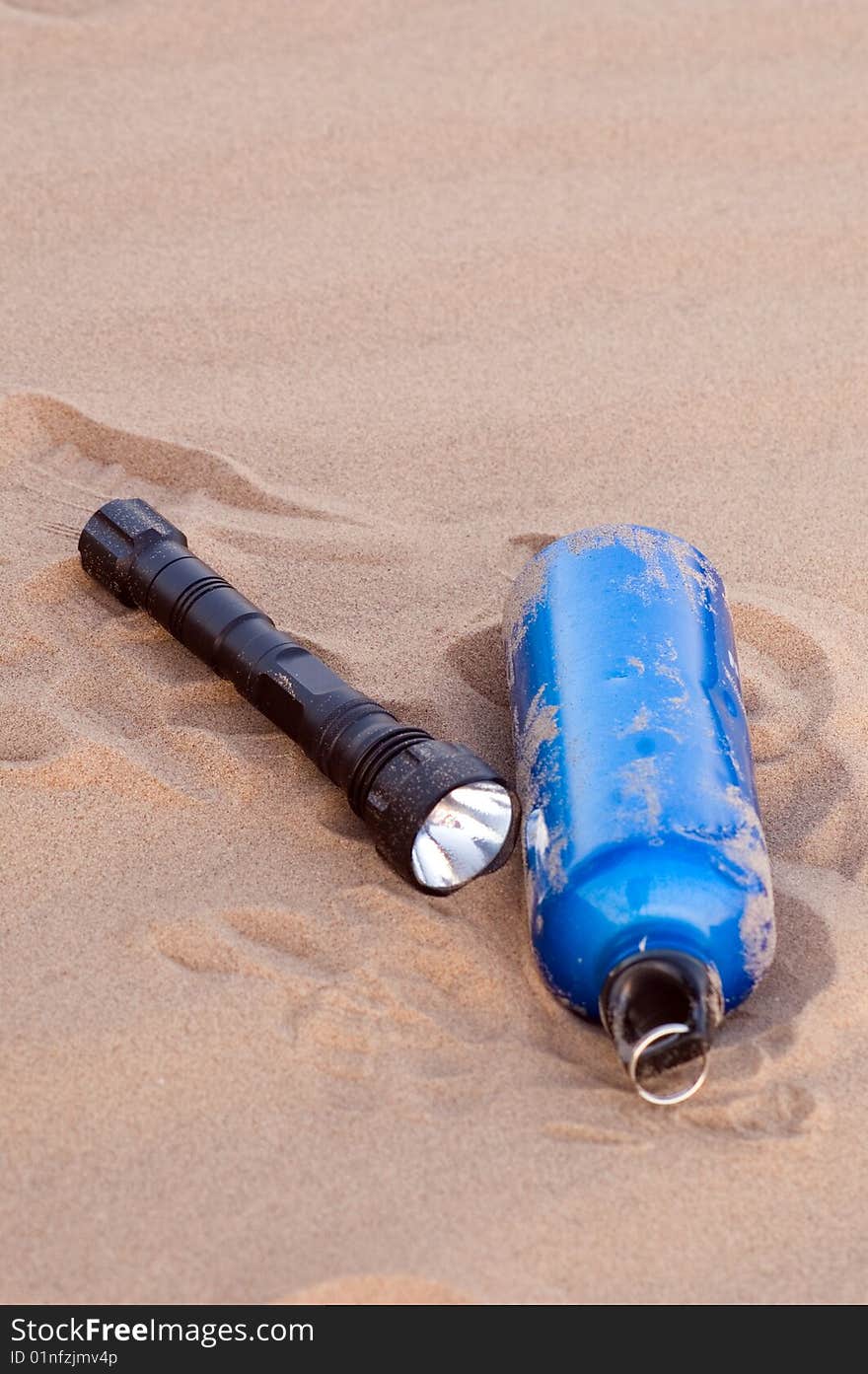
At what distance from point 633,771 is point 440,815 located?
14.1 inches

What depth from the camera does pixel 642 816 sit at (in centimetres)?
219

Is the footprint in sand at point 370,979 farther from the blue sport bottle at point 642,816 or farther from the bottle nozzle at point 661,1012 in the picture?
the bottle nozzle at point 661,1012

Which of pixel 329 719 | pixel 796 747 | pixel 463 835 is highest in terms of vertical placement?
pixel 329 719

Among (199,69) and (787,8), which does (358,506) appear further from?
(787,8)

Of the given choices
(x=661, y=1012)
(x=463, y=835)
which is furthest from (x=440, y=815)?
(x=661, y=1012)

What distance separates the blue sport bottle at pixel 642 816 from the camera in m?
2.13

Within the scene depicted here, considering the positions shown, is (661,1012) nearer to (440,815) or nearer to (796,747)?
(440,815)

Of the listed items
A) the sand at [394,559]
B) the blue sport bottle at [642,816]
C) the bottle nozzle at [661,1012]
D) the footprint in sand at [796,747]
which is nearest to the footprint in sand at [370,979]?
the sand at [394,559]

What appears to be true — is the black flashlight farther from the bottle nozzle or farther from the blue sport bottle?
the bottle nozzle

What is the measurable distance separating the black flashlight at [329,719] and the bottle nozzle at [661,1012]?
41cm

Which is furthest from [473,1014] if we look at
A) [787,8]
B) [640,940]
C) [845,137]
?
[787,8]

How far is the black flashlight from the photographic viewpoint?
7.84 feet
